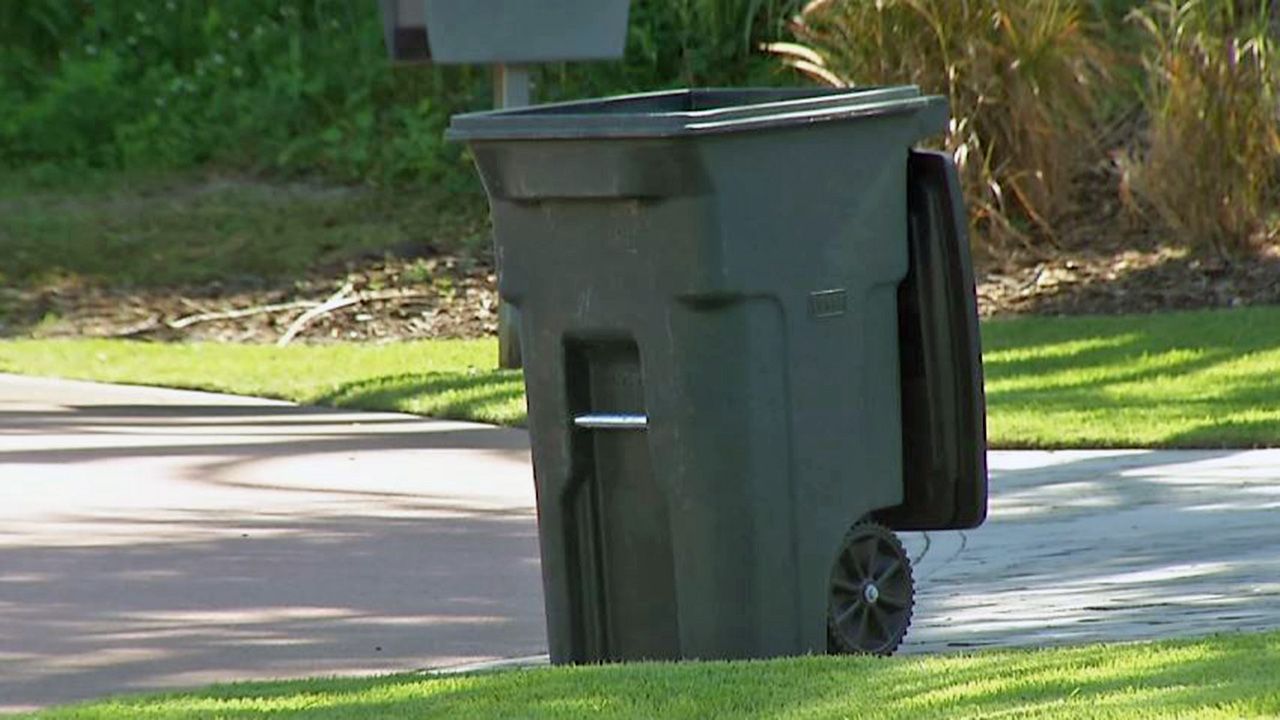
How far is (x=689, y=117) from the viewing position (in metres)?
5.95

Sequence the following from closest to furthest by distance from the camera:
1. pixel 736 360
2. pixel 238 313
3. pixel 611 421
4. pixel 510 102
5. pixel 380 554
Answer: pixel 736 360
pixel 611 421
pixel 380 554
pixel 510 102
pixel 238 313

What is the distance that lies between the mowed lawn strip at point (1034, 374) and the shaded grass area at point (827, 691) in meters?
4.37

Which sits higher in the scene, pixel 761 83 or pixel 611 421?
pixel 761 83

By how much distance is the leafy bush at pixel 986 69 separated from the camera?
15.3 m

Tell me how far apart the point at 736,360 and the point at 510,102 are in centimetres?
689

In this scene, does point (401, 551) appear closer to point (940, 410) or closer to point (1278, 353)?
point (940, 410)

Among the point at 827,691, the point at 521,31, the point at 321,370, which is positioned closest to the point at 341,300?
the point at 321,370

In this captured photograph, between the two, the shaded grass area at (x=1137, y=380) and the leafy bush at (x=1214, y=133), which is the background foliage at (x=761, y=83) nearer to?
the leafy bush at (x=1214, y=133)

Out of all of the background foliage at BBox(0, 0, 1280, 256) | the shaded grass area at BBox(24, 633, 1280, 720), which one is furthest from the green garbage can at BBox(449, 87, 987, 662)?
the background foliage at BBox(0, 0, 1280, 256)

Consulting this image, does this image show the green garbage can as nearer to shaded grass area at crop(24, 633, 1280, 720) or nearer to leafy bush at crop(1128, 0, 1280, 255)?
shaded grass area at crop(24, 633, 1280, 720)

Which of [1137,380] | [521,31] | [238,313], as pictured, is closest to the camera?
[1137,380]

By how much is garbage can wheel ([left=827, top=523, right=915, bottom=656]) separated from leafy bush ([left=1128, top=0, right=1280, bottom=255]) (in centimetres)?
833

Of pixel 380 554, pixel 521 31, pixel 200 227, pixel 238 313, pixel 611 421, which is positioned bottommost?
pixel 380 554

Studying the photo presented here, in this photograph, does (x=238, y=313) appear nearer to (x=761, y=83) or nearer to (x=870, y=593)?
(x=761, y=83)
